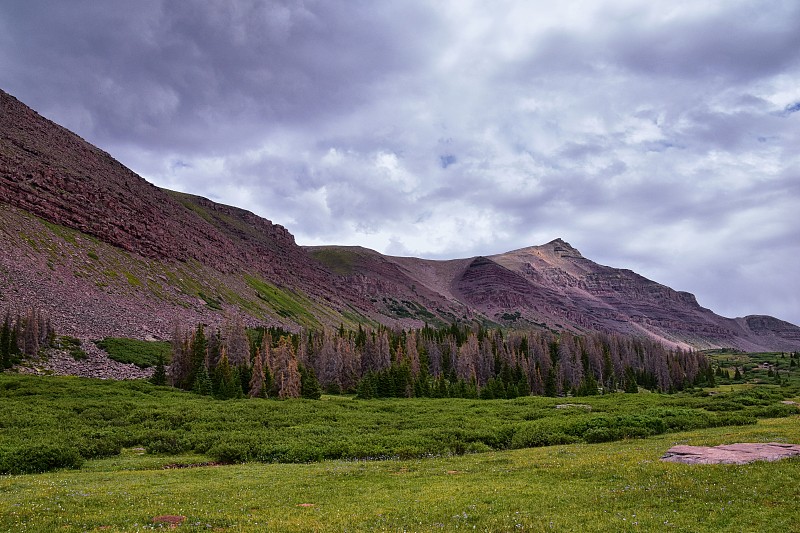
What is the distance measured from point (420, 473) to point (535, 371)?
342ft

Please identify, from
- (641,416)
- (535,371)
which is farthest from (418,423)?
(535,371)

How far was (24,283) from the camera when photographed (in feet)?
397

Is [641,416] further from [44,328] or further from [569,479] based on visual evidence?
[44,328]

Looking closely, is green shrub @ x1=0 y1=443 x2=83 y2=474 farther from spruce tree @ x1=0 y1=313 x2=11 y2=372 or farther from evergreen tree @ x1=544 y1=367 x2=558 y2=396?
evergreen tree @ x1=544 y1=367 x2=558 y2=396

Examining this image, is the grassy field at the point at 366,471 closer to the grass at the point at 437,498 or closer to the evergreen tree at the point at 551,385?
the grass at the point at 437,498

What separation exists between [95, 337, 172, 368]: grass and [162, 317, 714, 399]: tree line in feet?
26.3

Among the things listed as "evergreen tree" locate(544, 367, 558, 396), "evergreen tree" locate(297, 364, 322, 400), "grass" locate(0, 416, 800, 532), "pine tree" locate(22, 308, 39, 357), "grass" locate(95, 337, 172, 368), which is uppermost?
"pine tree" locate(22, 308, 39, 357)

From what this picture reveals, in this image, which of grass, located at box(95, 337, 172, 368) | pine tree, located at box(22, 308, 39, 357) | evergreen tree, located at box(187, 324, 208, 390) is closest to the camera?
evergreen tree, located at box(187, 324, 208, 390)

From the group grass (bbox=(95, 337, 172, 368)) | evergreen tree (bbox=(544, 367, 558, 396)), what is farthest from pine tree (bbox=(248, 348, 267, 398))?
evergreen tree (bbox=(544, 367, 558, 396))

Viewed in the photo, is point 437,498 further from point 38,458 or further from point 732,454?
point 38,458

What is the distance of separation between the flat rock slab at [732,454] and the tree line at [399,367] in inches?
2692

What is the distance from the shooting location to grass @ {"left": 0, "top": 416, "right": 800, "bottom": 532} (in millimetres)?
15555

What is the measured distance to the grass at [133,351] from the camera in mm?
105938

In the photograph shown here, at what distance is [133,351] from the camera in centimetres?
11262
